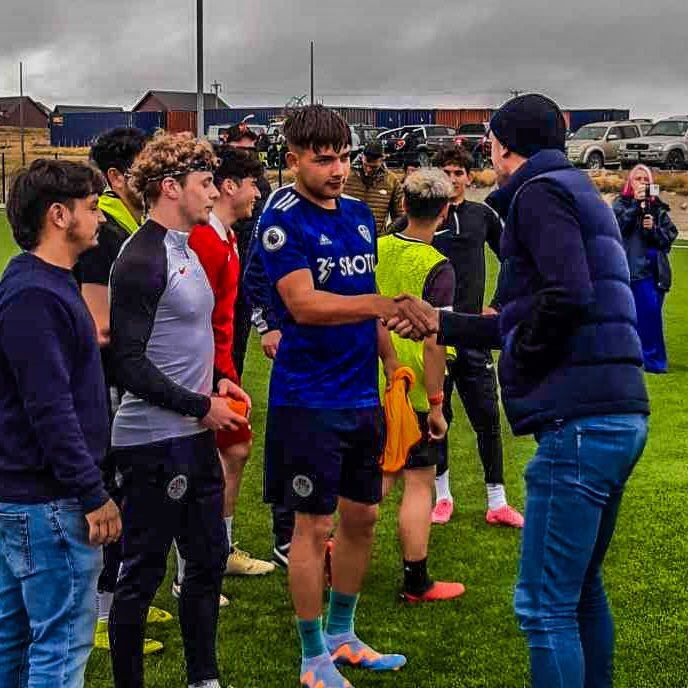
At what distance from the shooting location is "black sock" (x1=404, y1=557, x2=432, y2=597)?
594 cm

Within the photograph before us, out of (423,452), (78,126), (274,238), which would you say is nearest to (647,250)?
(423,452)

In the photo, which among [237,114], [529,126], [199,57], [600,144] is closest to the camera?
[529,126]

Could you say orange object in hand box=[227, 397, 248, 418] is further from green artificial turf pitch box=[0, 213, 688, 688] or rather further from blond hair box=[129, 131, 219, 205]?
green artificial turf pitch box=[0, 213, 688, 688]

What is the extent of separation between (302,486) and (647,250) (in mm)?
9058

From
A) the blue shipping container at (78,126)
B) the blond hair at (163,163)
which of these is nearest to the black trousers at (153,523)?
the blond hair at (163,163)

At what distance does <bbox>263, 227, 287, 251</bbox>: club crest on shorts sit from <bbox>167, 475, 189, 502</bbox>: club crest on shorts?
0.93m

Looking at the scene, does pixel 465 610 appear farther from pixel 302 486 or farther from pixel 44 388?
pixel 44 388

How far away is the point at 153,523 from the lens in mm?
4352

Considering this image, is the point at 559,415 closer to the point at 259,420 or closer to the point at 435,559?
the point at 435,559

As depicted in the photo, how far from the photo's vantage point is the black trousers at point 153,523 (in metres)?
4.35

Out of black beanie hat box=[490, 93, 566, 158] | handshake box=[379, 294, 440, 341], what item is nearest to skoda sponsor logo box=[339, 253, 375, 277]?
handshake box=[379, 294, 440, 341]

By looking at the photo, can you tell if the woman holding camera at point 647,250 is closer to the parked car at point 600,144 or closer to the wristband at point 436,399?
the wristband at point 436,399

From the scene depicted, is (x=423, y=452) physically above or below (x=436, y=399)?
below

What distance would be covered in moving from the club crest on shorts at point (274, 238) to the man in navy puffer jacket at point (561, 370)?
98 centimetres
